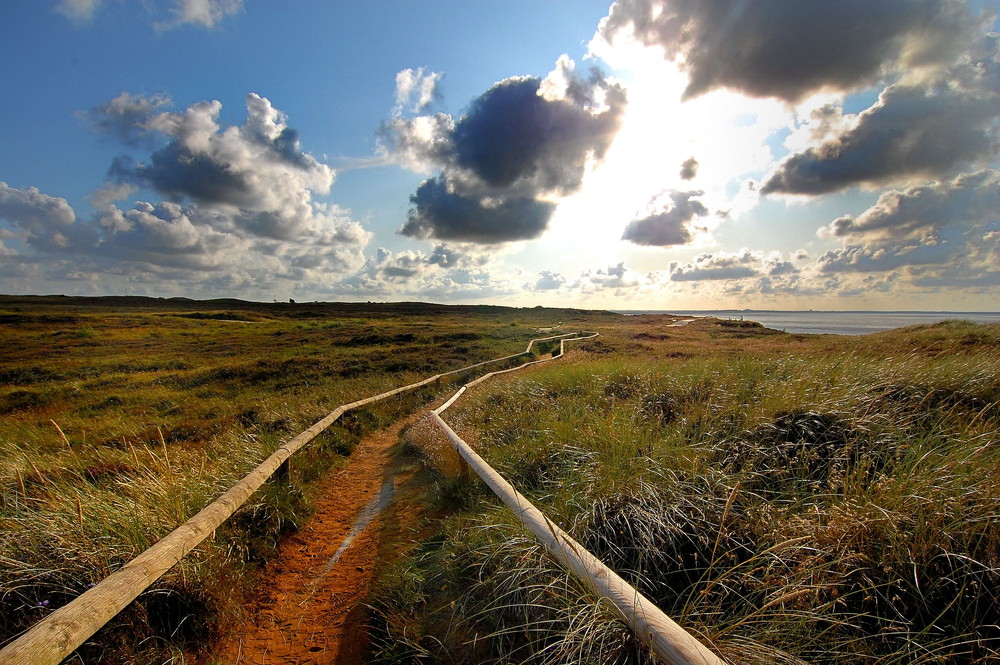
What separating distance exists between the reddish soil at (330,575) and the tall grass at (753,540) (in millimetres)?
409

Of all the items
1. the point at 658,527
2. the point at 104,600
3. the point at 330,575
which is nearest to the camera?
the point at 104,600

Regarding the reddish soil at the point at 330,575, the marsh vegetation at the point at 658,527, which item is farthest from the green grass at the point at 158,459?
the reddish soil at the point at 330,575

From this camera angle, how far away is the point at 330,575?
4395mm

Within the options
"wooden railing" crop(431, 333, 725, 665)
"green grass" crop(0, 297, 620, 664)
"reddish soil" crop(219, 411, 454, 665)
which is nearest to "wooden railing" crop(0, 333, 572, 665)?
"green grass" crop(0, 297, 620, 664)

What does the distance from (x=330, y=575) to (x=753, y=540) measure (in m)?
4.25

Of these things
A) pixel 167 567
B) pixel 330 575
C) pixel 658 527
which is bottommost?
pixel 330 575

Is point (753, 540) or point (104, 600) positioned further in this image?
point (753, 540)

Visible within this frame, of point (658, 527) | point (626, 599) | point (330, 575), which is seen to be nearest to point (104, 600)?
point (330, 575)

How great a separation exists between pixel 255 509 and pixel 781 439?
254 inches

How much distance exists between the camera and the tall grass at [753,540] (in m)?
2.08

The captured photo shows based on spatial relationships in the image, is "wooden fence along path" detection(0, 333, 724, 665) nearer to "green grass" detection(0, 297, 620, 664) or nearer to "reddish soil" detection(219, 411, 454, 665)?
"green grass" detection(0, 297, 620, 664)

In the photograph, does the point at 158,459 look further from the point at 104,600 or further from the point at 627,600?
the point at 627,600

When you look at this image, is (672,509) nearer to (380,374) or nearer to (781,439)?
(781,439)

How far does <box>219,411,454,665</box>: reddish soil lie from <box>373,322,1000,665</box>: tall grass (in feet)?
1.34
